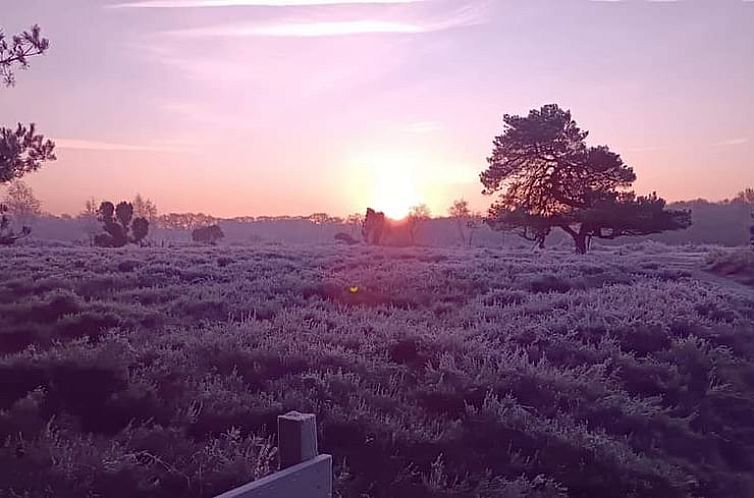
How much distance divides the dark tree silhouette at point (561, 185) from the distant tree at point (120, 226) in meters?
25.5

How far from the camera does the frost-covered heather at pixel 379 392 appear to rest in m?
5.98

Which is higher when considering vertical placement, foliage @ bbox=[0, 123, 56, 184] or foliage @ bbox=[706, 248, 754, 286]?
foliage @ bbox=[0, 123, 56, 184]

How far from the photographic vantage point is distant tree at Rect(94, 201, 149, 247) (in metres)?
47.3

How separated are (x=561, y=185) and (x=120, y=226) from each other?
29.9 meters

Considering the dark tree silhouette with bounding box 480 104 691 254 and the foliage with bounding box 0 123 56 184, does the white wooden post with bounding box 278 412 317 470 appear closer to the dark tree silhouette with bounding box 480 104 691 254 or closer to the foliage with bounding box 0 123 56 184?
the foliage with bounding box 0 123 56 184

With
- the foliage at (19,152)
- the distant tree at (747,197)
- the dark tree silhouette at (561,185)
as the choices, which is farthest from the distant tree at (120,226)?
the distant tree at (747,197)

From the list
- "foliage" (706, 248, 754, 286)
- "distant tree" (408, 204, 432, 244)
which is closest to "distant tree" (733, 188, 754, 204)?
"distant tree" (408, 204, 432, 244)

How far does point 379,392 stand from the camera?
791 centimetres

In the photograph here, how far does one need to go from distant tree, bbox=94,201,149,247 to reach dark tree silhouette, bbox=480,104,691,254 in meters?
25.5

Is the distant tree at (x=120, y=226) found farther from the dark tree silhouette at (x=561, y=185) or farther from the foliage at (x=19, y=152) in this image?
the foliage at (x=19, y=152)

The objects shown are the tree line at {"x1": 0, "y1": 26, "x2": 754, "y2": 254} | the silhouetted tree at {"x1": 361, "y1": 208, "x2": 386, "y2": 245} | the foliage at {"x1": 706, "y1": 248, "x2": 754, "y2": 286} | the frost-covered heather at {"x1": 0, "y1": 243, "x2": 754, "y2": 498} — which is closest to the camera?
the frost-covered heather at {"x1": 0, "y1": 243, "x2": 754, "y2": 498}

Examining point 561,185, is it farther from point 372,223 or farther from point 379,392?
point 379,392

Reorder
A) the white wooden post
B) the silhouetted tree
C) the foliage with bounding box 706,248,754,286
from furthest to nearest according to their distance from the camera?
1. the silhouetted tree
2. the foliage with bounding box 706,248,754,286
3. the white wooden post

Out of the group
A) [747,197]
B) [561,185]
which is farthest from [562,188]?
[747,197]
